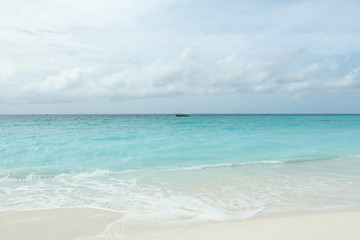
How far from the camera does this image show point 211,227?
4.75 m

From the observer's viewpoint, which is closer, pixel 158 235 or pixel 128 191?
pixel 158 235

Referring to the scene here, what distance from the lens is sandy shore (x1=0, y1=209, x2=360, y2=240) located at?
422cm

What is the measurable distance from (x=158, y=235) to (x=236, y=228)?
131 centimetres

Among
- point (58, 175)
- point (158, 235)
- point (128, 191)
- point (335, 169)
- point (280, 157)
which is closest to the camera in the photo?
point (158, 235)

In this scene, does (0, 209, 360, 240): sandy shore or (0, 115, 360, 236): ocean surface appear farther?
(0, 115, 360, 236): ocean surface

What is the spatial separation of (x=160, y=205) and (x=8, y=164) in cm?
914

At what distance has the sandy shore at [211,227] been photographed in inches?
166

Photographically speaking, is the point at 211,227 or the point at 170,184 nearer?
the point at 211,227

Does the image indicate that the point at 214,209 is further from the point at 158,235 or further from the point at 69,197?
the point at 69,197

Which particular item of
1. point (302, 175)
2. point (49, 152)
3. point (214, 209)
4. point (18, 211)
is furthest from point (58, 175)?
point (302, 175)

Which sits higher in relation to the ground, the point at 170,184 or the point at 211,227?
the point at 211,227

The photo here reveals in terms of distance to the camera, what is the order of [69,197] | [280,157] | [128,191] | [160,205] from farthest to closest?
[280,157], [128,191], [69,197], [160,205]

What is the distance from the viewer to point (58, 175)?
10.0 meters

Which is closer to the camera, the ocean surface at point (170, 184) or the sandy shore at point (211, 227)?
the sandy shore at point (211, 227)
